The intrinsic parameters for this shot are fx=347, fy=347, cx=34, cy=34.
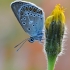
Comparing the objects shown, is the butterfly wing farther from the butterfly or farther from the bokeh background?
the bokeh background

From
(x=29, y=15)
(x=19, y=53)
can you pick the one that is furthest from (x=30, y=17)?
(x=19, y=53)

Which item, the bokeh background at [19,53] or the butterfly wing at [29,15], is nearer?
the butterfly wing at [29,15]

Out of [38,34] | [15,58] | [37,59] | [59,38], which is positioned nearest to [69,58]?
[37,59]

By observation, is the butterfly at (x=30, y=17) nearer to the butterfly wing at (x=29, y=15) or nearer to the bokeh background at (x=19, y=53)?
the butterfly wing at (x=29, y=15)

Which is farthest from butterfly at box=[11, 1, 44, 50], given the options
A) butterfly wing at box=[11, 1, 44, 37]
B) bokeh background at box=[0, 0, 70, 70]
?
bokeh background at box=[0, 0, 70, 70]

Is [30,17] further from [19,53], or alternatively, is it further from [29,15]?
[19,53]

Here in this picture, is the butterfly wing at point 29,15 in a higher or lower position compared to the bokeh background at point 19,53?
higher

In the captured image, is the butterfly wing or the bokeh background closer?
the butterfly wing

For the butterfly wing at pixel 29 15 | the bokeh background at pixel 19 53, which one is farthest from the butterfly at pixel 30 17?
the bokeh background at pixel 19 53
